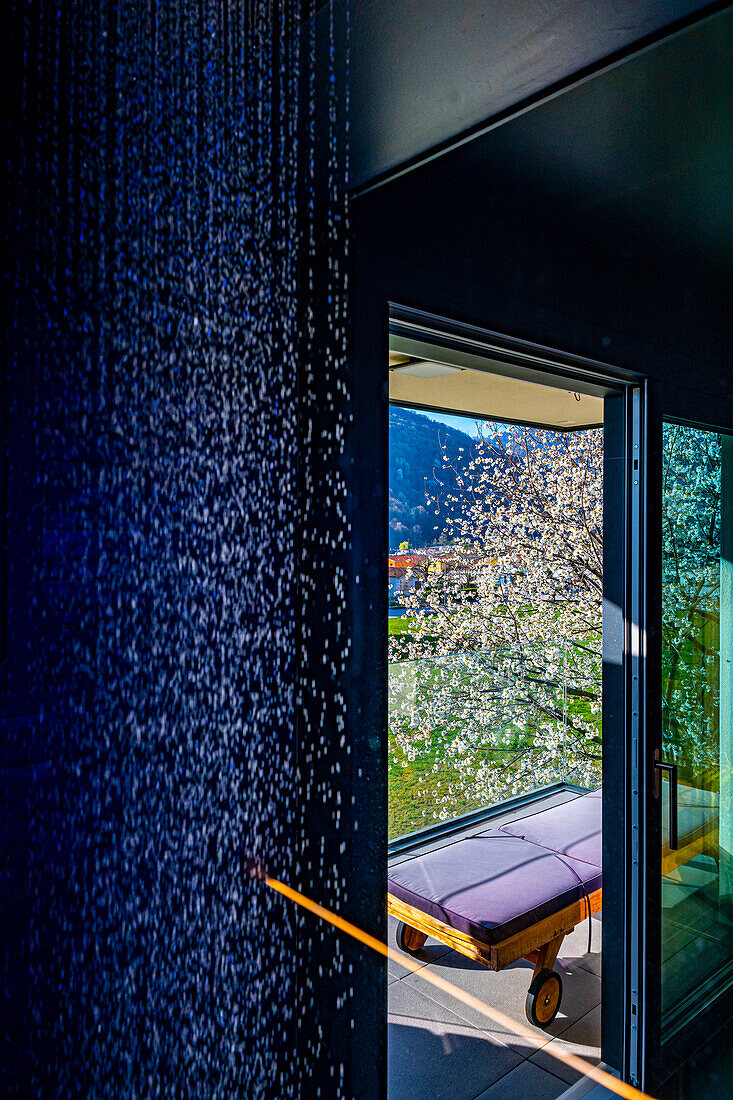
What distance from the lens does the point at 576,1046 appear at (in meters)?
2.71

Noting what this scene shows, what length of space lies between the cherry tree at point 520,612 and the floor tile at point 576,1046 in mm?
2148

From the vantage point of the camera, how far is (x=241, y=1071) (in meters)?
1.50

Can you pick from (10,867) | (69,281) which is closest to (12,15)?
(69,281)

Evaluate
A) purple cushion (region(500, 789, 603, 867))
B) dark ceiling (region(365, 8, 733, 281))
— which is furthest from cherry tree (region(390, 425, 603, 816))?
dark ceiling (region(365, 8, 733, 281))

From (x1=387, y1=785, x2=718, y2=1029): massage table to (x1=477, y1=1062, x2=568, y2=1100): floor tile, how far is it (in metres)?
0.28

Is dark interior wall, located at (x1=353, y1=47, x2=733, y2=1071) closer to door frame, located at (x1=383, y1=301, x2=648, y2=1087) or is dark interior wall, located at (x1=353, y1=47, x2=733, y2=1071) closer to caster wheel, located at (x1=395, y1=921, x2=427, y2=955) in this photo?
door frame, located at (x1=383, y1=301, x2=648, y2=1087)

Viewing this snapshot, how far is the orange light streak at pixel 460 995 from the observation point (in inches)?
61.7

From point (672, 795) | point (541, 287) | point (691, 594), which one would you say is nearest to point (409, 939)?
point (672, 795)

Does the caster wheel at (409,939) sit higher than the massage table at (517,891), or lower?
lower

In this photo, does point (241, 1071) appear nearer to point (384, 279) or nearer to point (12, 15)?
point (384, 279)

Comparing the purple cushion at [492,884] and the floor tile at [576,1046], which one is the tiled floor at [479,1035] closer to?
the floor tile at [576,1046]

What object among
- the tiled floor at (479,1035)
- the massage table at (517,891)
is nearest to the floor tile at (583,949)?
the tiled floor at (479,1035)

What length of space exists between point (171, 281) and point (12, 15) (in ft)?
1.53

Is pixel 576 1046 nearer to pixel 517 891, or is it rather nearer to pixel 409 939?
pixel 517 891
